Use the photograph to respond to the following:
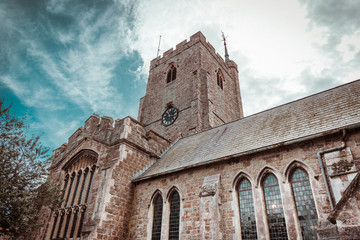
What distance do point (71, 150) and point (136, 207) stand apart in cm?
628

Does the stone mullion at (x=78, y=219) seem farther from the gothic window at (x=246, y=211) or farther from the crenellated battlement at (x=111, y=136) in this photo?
the gothic window at (x=246, y=211)

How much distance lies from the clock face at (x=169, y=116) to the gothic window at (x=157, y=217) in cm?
1160

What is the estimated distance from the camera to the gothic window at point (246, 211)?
8.68 m

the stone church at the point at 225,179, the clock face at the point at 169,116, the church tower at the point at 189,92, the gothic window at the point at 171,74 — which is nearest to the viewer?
the stone church at the point at 225,179

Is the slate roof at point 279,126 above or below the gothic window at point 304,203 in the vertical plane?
above

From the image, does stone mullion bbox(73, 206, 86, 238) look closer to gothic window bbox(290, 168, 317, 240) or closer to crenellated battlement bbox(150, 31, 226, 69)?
gothic window bbox(290, 168, 317, 240)

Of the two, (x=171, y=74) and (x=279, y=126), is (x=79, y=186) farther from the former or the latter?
(x=171, y=74)

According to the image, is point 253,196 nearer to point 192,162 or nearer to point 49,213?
point 192,162

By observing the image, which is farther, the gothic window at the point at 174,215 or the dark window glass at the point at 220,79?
the dark window glass at the point at 220,79

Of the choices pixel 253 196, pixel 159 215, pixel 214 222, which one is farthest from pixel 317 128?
pixel 159 215

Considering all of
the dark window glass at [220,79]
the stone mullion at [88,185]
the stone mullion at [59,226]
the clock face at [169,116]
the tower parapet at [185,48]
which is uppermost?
the tower parapet at [185,48]

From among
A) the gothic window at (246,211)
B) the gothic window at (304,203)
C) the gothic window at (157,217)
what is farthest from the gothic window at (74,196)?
the gothic window at (304,203)

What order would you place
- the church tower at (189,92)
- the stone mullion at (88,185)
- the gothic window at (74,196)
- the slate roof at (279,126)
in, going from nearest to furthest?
the slate roof at (279,126) → the gothic window at (74,196) → the stone mullion at (88,185) → the church tower at (189,92)

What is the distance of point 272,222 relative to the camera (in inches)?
332
